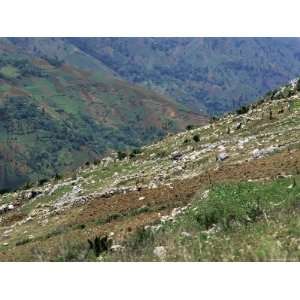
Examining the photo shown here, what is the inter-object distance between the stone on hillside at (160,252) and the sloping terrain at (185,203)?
41 millimetres

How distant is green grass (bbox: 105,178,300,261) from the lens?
547 inches

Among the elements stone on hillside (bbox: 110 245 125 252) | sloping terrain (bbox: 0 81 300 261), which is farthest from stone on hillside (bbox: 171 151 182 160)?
stone on hillside (bbox: 110 245 125 252)

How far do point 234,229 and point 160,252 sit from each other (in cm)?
297

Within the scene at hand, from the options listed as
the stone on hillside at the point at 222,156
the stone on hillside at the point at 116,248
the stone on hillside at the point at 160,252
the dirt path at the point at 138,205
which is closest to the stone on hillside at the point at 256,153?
the stone on hillside at the point at 222,156

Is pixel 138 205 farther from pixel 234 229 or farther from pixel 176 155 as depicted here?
pixel 176 155

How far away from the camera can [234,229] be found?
17.4 m

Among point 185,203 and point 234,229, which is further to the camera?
point 185,203

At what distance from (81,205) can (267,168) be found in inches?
555

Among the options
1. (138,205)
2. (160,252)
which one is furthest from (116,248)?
(138,205)

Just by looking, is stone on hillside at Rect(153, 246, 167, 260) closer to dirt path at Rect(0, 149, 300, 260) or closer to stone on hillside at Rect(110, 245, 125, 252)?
stone on hillside at Rect(110, 245, 125, 252)

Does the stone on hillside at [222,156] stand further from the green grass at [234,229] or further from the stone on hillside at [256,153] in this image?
the green grass at [234,229]

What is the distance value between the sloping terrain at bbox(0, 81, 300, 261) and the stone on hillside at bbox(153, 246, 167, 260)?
41 millimetres
